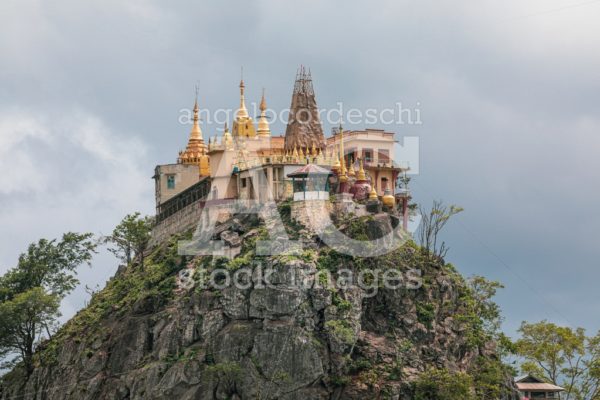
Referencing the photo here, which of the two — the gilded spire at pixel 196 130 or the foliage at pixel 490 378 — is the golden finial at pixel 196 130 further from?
the foliage at pixel 490 378

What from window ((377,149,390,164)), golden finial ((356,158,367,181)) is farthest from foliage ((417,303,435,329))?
window ((377,149,390,164))

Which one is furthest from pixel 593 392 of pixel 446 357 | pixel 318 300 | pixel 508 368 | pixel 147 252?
pixel 147 252

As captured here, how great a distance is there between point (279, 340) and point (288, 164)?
1626 cm

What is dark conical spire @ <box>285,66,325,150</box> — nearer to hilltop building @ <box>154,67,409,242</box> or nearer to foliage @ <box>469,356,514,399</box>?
hilltop building @ <box>154,67,409,242</box>

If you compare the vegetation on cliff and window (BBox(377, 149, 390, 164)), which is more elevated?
window (BBox(377, 149, 390, 164))

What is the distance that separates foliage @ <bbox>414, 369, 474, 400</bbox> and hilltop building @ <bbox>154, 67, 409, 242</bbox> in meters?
15.1

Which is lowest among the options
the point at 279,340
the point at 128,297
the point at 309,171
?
the point at 279,340

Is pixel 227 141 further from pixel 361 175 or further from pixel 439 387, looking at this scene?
pixel 439 387

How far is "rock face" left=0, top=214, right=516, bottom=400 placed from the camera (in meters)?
103

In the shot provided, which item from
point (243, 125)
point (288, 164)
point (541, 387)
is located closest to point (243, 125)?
point (243, 125)

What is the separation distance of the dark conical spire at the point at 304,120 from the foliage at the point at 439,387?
22360 millimetres

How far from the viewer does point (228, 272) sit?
109m

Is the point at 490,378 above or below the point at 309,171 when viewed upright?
below

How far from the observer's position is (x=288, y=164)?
115188 mm
